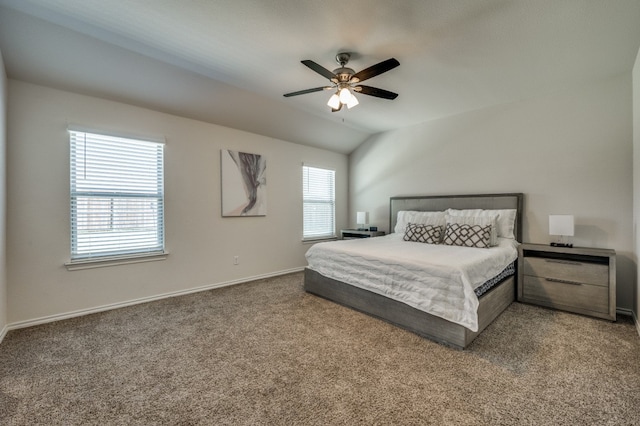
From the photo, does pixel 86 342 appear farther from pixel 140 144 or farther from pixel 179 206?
pixel 140 144

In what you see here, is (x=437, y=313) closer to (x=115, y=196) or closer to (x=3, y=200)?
(x=115, y=196)

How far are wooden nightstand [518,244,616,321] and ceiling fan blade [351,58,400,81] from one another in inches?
105

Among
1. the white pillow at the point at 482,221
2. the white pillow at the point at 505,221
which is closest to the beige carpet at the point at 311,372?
the white pillow at the point at 482,221

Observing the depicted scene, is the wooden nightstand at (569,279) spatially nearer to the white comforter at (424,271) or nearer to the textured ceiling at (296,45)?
the white comforter at (424,271)

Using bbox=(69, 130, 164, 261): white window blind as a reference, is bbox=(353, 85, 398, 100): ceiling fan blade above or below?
above

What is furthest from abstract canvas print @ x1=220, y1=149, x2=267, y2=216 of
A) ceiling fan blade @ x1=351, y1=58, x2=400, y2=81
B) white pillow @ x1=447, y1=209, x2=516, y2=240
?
white pillow @ x1=447, y1=209, x2=516, y2=240

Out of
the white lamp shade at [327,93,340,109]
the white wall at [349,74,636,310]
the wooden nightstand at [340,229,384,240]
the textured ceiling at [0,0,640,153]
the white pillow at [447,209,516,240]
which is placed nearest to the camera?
the textured ceiling at [0,0,640,153]

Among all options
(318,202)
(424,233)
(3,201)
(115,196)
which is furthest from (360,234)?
(3,201)

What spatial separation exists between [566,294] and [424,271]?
73.1 inches

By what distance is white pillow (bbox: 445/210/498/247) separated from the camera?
138 inches

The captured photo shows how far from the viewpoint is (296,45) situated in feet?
8.27

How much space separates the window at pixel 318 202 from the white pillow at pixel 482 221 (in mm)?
2331

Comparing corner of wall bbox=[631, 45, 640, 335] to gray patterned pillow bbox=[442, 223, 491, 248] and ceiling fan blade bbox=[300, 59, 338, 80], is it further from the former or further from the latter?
ceiling fan blade bbox=[300, 59, 338, 80]

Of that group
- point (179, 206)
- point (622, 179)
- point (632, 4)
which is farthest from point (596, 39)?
point (179, 206)
